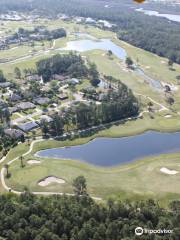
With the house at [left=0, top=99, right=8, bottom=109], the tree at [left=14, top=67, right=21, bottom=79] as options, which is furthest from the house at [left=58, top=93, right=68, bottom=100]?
A: the tree at [left=14, top=67, right=21, bottom=79]

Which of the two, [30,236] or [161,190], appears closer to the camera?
[30,236]

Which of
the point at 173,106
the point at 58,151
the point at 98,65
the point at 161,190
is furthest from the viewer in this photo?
the point at 98,65

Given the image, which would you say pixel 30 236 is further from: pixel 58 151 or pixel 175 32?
pixel 175 32

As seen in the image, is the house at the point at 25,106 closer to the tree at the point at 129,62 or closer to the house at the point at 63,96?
the house at the point at 63,96

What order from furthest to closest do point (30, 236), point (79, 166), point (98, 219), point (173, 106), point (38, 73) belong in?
point (38, 73)
point (173, 106)
point (79, 166)
point (98, 219)
point (30, 236)

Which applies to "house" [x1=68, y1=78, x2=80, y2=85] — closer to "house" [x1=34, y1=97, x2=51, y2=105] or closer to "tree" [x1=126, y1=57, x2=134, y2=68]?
"house" [x1=34, y1=97, x2=51, y2=105]

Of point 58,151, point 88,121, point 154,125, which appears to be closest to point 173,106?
point 154,125

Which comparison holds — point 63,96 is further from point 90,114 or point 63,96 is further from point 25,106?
point 90,114

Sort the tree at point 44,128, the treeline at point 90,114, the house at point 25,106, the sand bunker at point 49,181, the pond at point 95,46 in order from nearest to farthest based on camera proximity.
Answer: the sand bunker at point 49,181 < the tree at point 44,128 < the treeline at point 90,114 < the house at point 25,106 < the pond at point 95,46

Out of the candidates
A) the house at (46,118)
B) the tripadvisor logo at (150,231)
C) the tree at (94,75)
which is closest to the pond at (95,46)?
the tree at (94,75)
